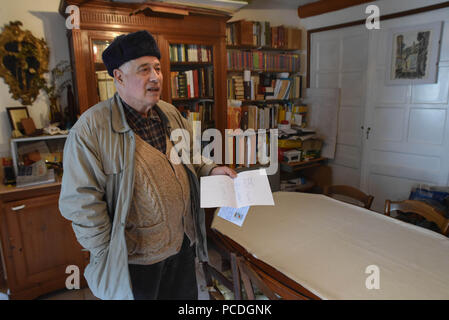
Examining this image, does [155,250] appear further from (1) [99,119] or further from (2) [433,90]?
(2) [433,90]

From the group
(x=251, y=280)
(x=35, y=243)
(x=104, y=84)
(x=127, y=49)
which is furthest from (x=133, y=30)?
(x=251, y=280)

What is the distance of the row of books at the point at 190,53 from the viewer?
265 centimetres

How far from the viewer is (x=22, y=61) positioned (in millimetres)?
2379

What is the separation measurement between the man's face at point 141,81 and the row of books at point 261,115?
70.9 inches

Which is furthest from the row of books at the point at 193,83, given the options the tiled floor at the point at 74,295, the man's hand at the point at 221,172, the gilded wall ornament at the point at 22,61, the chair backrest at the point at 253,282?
the chair backrest at the point at 253,282

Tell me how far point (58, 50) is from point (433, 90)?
11.3ft

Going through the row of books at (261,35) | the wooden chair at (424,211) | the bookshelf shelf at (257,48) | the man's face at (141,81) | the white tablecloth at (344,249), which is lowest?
the white tablecloth at (344,249)

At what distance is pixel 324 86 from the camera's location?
12.8 ft

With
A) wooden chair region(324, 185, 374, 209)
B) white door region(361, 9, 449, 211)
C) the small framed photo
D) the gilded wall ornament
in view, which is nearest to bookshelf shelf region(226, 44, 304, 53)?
white door region(361, 9, 449, 211)

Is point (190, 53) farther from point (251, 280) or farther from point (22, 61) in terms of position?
point (251, 280)

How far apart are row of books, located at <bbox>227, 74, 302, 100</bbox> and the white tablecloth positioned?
1620 millimetres

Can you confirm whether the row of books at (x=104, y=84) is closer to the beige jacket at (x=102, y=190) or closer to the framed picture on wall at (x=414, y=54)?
the beige jacket at (x=102, y=190)

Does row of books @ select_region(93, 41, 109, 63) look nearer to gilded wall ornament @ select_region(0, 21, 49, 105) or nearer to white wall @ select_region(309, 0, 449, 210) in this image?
gilded wall ornament @ select_region(0, 21, 49, 105)

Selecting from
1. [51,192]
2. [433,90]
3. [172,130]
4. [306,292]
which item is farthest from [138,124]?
[433,90]
